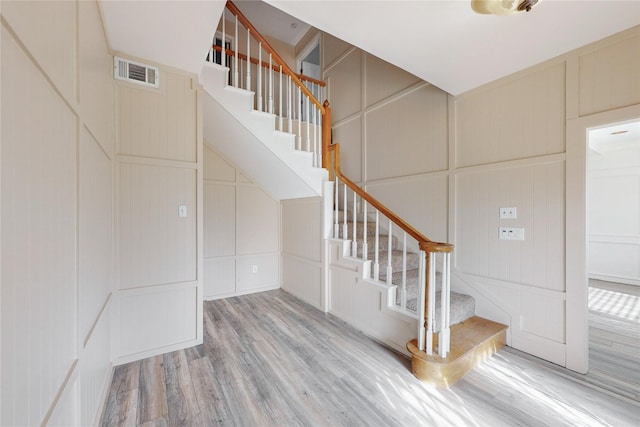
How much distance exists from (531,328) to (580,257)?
0.78 meters

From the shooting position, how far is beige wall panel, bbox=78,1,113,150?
1.38 metres

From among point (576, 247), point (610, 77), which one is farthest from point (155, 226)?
point (610, 77)

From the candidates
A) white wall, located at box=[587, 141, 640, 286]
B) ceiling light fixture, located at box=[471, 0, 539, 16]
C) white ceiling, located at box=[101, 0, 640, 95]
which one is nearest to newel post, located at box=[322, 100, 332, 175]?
white ceiling, located at box=[101, 0, 640, 95]

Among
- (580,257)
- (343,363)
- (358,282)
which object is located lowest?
(343,363)

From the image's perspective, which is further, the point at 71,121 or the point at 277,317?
the point at 277,317

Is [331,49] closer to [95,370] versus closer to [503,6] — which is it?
[503,6]

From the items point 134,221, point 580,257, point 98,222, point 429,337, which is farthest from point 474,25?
point 134,221

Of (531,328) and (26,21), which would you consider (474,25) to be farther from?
(531,328)

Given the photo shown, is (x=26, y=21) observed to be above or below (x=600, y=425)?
above

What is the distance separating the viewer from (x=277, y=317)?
3.36 m

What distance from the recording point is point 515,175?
2.52 metres

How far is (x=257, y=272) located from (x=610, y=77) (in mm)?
4532

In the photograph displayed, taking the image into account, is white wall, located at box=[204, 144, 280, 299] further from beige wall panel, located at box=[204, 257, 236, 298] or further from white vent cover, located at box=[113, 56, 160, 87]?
white vent cover, located at box=[113, 56, 160, 87]

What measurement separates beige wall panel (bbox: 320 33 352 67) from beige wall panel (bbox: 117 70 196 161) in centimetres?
308
